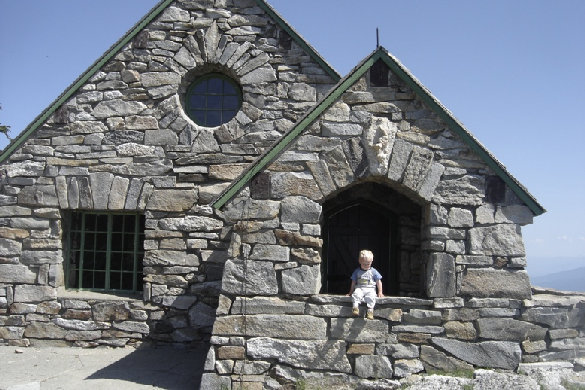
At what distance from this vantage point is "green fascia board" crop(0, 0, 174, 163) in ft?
25.7

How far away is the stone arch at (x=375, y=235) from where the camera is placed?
6988mm

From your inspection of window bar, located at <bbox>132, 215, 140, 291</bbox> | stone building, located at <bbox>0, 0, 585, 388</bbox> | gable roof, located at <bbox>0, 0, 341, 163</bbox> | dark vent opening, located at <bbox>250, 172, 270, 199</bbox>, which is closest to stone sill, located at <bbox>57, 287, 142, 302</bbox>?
stone building, located at <bbox>0, 0, 585, 388</bbox>

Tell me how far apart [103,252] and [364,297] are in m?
4.78

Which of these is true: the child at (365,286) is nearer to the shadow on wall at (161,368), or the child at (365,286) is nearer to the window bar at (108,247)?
the shadow on wall at (161,368)

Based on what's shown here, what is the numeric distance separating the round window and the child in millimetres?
3758

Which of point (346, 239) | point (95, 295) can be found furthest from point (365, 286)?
point (95, 295)

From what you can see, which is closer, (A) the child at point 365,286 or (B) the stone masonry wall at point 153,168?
(A) the child at point 365,286

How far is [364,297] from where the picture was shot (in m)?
5.43

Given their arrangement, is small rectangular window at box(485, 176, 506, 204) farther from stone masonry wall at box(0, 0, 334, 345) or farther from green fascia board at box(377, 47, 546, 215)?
stone masonry wall at box(0, 0, 334, 345)

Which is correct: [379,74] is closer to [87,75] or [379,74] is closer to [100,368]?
[87,75]

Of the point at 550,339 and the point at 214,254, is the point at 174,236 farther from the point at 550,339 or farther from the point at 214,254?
the point at 550,339

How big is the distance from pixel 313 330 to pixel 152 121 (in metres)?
4.38

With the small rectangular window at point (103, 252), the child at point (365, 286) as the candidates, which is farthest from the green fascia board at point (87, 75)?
the child at point (365, 286)

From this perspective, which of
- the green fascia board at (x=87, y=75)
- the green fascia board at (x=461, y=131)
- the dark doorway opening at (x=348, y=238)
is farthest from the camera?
the green fascia board at (x=87, y=75)
